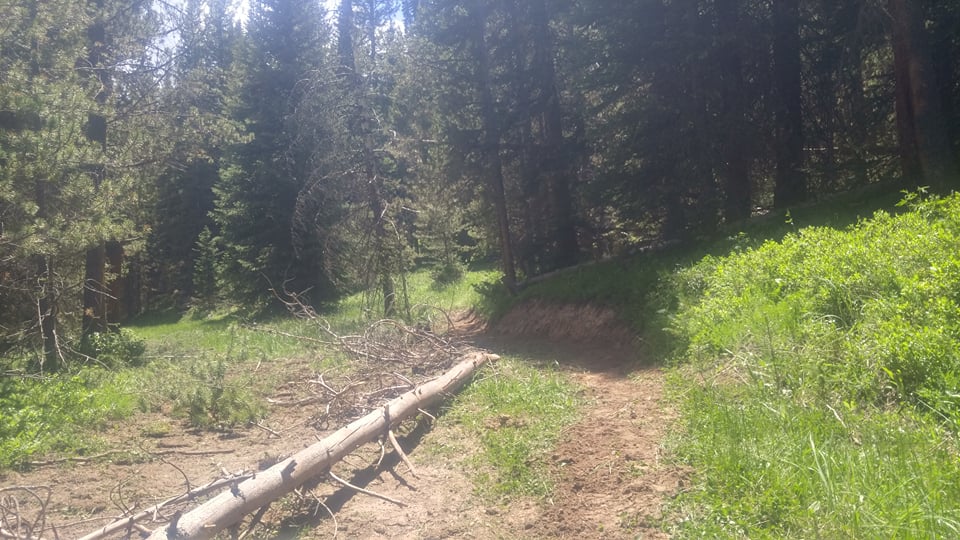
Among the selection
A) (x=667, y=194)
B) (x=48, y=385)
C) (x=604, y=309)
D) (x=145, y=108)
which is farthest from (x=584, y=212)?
(x=48, y=385)

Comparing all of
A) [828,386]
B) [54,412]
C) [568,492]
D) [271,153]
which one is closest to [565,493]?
[568,492]

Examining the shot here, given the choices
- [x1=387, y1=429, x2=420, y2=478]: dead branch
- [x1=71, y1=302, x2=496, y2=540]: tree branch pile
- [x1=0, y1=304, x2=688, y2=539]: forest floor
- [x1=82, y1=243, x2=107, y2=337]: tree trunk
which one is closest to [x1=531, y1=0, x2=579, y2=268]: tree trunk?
[x1=71, y1=302, x2=496, y2=540]: tree branch pile

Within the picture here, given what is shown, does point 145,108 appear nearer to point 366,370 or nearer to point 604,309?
point 366,370

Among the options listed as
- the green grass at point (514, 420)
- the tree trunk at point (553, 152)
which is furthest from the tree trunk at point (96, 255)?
the green grass at point (514, 420)

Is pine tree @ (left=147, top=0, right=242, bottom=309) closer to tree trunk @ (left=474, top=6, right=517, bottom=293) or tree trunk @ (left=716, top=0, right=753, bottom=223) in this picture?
tree trunk @ (left=474, top=6, right=517, bottom=293)

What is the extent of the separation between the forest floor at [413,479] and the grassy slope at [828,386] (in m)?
0.42

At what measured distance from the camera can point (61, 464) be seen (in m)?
7.49

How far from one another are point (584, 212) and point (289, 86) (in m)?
12.5

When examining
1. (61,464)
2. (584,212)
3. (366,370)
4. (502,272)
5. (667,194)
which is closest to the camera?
(61,464)

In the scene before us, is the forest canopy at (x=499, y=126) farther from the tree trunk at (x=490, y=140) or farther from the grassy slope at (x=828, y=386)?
the grassy slope at (x=828, y=386)

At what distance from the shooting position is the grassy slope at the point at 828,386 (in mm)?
4230

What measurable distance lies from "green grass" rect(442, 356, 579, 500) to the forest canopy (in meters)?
6.29

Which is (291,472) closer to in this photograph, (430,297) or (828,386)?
(828,386)

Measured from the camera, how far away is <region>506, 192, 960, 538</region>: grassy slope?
4230mm
